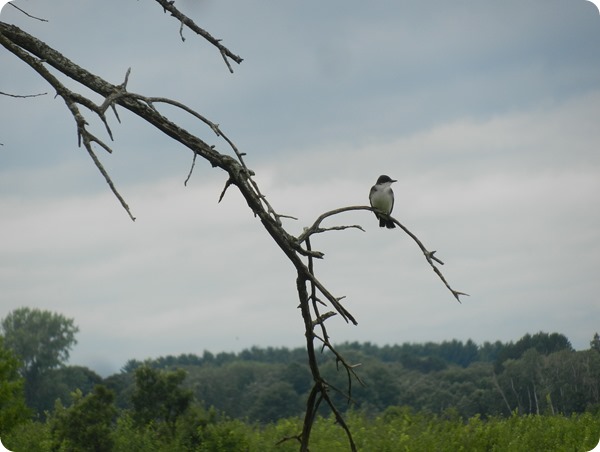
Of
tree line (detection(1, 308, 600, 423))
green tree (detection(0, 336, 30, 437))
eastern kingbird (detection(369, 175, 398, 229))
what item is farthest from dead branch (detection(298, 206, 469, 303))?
green tree (detection(0, 336, 30, 437))

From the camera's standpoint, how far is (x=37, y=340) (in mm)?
51031

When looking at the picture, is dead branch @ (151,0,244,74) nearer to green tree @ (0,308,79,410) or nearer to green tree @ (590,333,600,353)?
green tree @ (590,333,600,353)

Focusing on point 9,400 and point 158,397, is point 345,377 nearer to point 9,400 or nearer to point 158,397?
point 9,400

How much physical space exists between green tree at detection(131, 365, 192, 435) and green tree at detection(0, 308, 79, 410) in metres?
26.4

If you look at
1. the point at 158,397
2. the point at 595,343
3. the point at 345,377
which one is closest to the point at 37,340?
the point at 345,377

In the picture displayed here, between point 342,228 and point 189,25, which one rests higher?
point 189,25

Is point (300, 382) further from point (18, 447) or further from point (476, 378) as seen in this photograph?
point (18, 447)

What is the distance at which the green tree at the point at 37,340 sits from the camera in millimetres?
48719

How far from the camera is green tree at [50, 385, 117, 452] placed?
54.1ft

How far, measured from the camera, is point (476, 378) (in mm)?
24875

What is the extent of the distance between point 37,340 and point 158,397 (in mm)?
33126

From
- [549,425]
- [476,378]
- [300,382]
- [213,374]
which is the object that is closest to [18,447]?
[549,425]

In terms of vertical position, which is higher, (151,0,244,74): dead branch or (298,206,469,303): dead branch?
(151,0,244,74): dead branch

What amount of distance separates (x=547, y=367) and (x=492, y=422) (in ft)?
9.40
